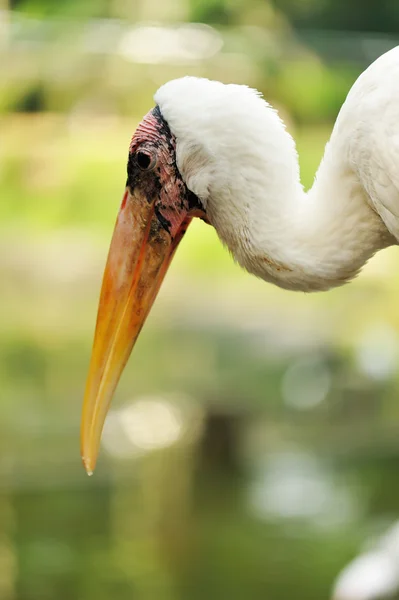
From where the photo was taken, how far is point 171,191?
2.72m

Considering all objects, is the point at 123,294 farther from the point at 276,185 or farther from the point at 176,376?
the point at 176,376

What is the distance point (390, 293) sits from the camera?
11125mm

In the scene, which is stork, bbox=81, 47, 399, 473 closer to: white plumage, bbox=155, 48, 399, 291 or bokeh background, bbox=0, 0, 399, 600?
white plumage, bbox=155, 48, 399, 291

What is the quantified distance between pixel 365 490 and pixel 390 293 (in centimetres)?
396

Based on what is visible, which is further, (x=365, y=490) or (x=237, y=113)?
(x=365, y=490)

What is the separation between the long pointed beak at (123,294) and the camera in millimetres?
2781

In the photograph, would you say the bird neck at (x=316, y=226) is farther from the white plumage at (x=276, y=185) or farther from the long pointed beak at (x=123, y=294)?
the long pointed beak at (x=123, y=294)

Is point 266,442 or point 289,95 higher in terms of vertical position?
point 266,442

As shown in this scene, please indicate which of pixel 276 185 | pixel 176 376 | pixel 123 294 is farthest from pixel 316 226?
pixel 176 376

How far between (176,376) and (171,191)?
253 inches

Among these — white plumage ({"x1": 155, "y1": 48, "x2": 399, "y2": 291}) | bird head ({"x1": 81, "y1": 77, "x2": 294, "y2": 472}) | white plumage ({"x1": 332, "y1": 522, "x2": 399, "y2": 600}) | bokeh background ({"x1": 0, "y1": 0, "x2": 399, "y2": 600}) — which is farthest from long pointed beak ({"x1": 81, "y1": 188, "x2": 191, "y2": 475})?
bokeh background ({"x1": 0, "y1": 0, "x2": 399, "y2": 600})

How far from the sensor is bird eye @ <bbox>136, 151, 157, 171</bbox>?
269 centimetres

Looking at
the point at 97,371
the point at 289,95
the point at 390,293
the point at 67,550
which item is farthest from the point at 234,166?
the point at 289,95

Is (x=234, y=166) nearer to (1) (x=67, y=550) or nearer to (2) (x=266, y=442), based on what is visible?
(1) (x=67, y=550)
